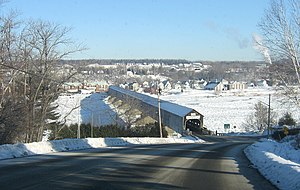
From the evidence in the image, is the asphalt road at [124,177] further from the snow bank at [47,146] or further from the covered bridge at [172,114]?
the covered bridge at [172,114]

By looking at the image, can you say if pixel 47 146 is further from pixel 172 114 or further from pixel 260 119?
pixel 260 119

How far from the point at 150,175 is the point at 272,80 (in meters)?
28.1

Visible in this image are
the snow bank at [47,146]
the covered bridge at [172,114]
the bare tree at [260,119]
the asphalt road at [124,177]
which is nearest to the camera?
the asphalt road at [124,177]

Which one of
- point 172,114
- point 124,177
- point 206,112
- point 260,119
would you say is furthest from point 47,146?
point 206,112

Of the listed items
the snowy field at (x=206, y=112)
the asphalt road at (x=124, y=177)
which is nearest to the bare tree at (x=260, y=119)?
the snowy field at (x=206, y=112)

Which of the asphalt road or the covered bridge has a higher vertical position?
the asphalt road

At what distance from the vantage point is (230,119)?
107m

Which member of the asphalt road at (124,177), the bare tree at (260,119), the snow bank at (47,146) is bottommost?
the bare tree at (260,119)

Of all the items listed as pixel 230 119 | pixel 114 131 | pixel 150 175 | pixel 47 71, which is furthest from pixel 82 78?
pixel 230 119

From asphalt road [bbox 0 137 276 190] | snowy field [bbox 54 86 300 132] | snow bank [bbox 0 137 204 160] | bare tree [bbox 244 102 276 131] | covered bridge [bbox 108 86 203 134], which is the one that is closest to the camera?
asphalt road [bbox 0 137 276 190]

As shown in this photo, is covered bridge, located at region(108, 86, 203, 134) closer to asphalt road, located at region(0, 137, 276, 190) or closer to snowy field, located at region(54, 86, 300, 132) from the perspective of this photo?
snowy field, located at region(54, 86, 300, 132)

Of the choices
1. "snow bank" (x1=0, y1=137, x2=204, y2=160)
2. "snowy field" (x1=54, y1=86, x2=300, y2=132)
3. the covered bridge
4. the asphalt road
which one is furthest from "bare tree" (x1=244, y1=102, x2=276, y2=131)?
the asphalt road

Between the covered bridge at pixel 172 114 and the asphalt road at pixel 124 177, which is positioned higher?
the asphalt road at pixel 124 177

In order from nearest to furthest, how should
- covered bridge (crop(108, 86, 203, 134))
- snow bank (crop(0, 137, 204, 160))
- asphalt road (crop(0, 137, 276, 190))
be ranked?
asphalt road (crop(0, 137, 276, 190)) < snow bank (crop(0, 137, 204, 160)) < covered bridge (crop(108, 86, 203, 134))
